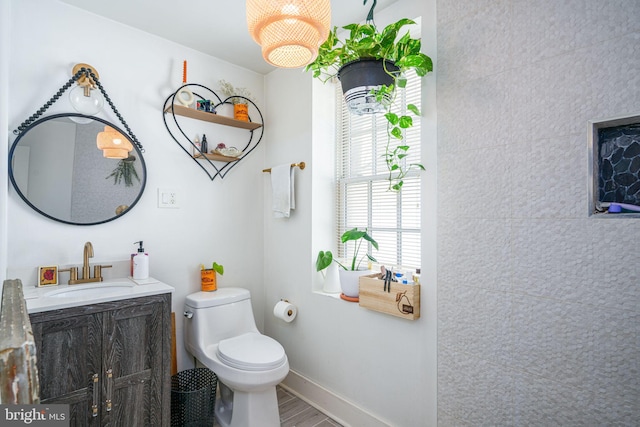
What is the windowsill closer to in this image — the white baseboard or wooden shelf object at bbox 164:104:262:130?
the white baseboard

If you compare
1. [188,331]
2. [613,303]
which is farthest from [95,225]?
[613,303]

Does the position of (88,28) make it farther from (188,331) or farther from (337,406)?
(337,406)

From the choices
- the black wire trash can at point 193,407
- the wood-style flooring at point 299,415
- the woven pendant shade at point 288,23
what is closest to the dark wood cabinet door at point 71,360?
the black wire trash can at point 193,407

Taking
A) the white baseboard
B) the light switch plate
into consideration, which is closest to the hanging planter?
the light switch plate

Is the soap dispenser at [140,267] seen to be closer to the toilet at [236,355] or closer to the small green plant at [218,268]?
the toilet at [236,355]

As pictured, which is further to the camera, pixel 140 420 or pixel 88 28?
pixel 88 28

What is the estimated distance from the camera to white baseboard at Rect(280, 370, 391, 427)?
1.83 metres

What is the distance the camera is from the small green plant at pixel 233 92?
2.37 meters

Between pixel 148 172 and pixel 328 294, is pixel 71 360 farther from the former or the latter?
pixel 328 294

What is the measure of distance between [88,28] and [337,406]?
2.72 m

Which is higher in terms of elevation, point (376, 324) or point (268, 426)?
point (376, 324)

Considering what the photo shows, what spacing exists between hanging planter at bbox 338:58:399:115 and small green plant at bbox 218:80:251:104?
1.08 meters

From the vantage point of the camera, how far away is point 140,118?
2.03 meters

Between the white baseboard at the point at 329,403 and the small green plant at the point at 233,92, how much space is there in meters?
2.07
